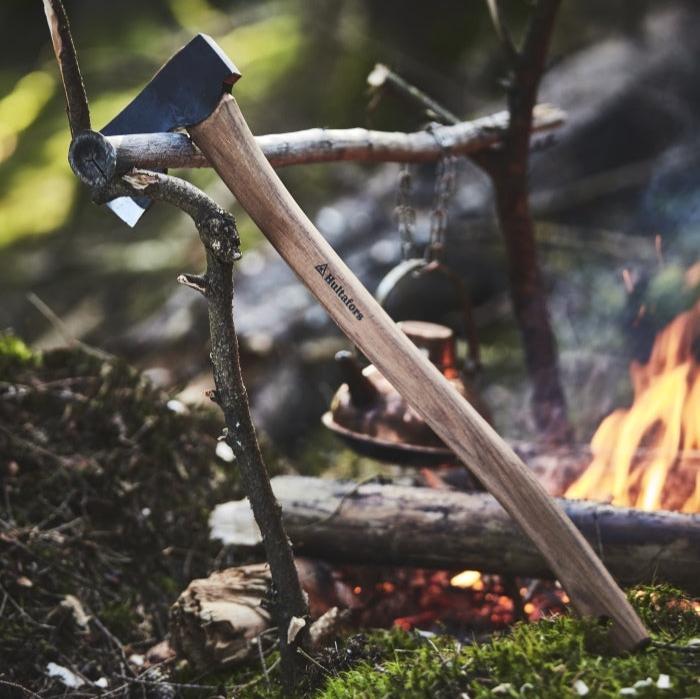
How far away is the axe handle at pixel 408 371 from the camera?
2176mm

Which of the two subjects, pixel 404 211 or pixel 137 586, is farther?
pixel 137 586

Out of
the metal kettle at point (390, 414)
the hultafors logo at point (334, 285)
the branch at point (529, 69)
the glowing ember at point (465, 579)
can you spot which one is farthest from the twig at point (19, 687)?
the branch at point (529, 69)

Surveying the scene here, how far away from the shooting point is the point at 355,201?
7.34 meters

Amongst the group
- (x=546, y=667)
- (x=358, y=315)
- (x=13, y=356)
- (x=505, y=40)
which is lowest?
(x=546, y=667)

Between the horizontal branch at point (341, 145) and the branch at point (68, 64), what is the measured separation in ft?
0.49

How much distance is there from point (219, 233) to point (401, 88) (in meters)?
1.98

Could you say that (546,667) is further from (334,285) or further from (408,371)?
(334,285)

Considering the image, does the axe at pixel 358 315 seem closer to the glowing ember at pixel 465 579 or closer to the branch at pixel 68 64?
the branch at pixel 68 64

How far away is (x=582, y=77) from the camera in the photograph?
23.7ft

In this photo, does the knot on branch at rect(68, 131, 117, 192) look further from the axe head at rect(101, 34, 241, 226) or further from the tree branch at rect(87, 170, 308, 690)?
the axe head at rect(101, 34, 241, 226)

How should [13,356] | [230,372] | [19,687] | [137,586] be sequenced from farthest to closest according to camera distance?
[13,356] < [137,586] < [19,687] < [230,372]

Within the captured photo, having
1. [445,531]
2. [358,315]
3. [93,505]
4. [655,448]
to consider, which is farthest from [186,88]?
[655,448]

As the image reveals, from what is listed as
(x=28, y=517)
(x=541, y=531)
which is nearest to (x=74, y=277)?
(x=28, y=517)

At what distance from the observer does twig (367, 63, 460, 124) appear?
3.73 meters
